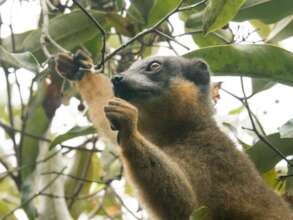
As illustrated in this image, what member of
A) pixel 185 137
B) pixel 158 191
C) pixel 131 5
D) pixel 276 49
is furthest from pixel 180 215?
pixel 131 5

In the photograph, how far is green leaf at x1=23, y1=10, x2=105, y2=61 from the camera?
5.24 metres

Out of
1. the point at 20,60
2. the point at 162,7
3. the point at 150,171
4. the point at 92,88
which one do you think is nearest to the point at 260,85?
the point at 162,7

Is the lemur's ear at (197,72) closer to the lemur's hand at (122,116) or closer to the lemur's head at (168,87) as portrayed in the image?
the lemur's head at (168,87)

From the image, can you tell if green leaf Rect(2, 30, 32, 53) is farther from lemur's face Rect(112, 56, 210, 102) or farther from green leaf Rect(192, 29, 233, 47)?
green leaf Rect(192, 29, 233, 47)

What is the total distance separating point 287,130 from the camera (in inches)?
172

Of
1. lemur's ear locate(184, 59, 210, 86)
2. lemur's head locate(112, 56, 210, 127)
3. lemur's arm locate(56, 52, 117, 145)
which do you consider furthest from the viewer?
lemur's ear locate(184, 59, 210, 86)

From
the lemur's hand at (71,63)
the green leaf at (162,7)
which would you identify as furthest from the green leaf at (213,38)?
the lemur's hand at (71,63)

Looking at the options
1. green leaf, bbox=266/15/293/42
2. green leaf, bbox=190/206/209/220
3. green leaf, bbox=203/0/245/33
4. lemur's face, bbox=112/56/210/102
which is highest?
green leaf, bbox=203/0/245/33

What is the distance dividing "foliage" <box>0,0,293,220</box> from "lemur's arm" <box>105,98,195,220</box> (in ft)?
1.60

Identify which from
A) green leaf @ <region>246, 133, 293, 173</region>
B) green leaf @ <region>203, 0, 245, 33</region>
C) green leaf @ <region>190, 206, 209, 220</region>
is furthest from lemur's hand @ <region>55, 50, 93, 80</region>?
green leaf @ <region>190, 206, 209, 220</region>

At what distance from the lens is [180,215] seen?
15.5ft

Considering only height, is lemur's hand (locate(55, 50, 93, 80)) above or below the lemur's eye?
above

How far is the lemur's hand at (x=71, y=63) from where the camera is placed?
16.7ft

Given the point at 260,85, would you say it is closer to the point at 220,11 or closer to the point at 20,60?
the point at 220,11
